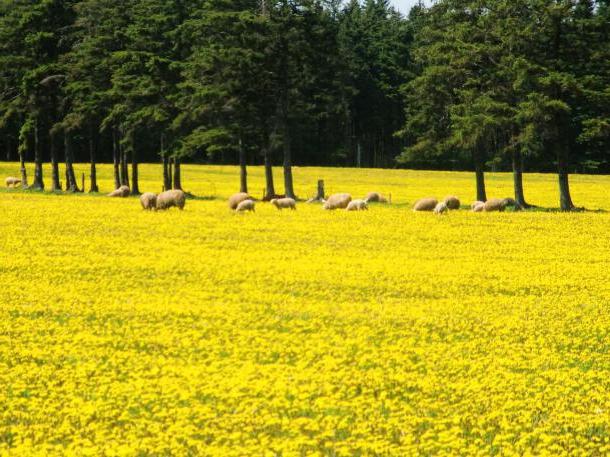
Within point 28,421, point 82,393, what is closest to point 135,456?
point 28,421

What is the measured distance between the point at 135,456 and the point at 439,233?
2656 centimetres

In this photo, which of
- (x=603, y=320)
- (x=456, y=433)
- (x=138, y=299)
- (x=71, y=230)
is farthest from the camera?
(x=71, y=230)

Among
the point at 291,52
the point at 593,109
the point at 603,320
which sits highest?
the point at 291,52

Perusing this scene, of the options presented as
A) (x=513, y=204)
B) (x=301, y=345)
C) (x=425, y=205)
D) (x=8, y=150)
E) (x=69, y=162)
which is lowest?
(x=301, y=345)

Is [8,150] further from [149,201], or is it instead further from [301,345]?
[301,345]

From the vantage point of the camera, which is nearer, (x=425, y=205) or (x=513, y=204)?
(x=425, y=205)

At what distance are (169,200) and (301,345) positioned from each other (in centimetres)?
3102

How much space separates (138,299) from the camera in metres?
19.0

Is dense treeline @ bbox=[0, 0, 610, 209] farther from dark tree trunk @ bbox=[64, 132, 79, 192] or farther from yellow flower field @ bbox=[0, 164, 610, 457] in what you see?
yellow flower field @ bbox=[0, 164, 610, 457]

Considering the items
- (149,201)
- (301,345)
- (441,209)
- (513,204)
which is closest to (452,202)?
(441,209)

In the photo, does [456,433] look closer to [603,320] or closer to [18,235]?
[603,320]

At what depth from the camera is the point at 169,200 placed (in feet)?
146

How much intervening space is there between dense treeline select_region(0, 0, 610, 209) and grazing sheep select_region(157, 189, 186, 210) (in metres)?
8.47

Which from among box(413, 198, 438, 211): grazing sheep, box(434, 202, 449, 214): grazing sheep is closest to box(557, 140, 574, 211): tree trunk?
box(413, 198, 438, 211): grazing sheep
